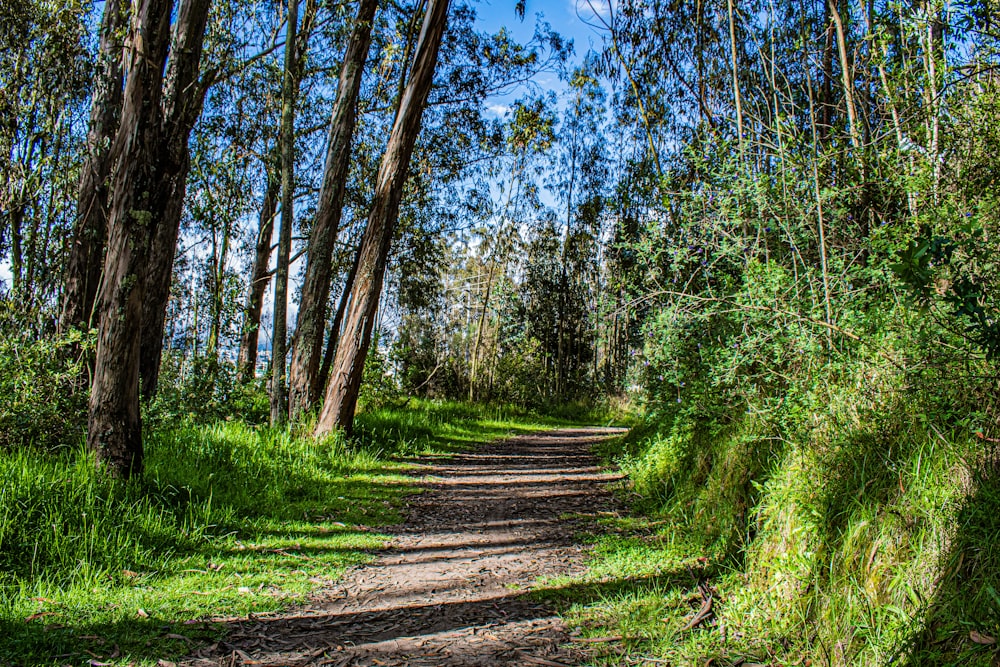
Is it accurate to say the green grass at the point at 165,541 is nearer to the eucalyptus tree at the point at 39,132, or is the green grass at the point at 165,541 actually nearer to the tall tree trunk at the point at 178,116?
the tall tree trunk at the point at 178,116

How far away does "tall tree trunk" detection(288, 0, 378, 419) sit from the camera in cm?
743

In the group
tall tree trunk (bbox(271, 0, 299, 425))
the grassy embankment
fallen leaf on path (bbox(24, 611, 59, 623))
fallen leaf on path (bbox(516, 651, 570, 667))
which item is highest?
tall tree trunk (bbox(271, 0, 299, 425))

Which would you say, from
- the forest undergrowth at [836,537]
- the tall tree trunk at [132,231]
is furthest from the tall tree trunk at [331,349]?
the forest undergrowth at [836,537]

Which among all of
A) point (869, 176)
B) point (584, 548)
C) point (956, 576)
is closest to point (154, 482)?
point (584, 548)

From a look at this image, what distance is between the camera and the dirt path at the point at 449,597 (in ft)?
8.34

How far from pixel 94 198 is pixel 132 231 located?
12.4 feet

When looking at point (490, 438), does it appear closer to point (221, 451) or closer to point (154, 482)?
point (221, 451)

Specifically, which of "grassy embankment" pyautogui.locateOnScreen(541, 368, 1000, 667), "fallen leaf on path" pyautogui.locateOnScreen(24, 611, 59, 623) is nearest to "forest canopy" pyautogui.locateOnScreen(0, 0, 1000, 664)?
"grassy embankment" pyautogui.locateOnScreen(541, 368, 1000, 667)

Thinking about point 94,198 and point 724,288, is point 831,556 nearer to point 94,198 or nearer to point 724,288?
point 724,288

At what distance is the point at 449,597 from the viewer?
3178mm

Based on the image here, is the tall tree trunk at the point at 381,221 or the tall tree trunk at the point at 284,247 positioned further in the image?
the tall tree trunk at the point at 284,247

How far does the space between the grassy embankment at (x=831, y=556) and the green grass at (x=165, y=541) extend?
1.72 metres

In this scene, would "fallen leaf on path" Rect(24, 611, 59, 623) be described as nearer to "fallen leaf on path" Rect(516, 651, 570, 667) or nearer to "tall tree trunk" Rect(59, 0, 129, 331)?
"fallen leaf on path" Rect(516, 651, 570, 667)

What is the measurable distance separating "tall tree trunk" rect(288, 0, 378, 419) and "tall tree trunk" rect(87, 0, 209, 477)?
3274 mm
